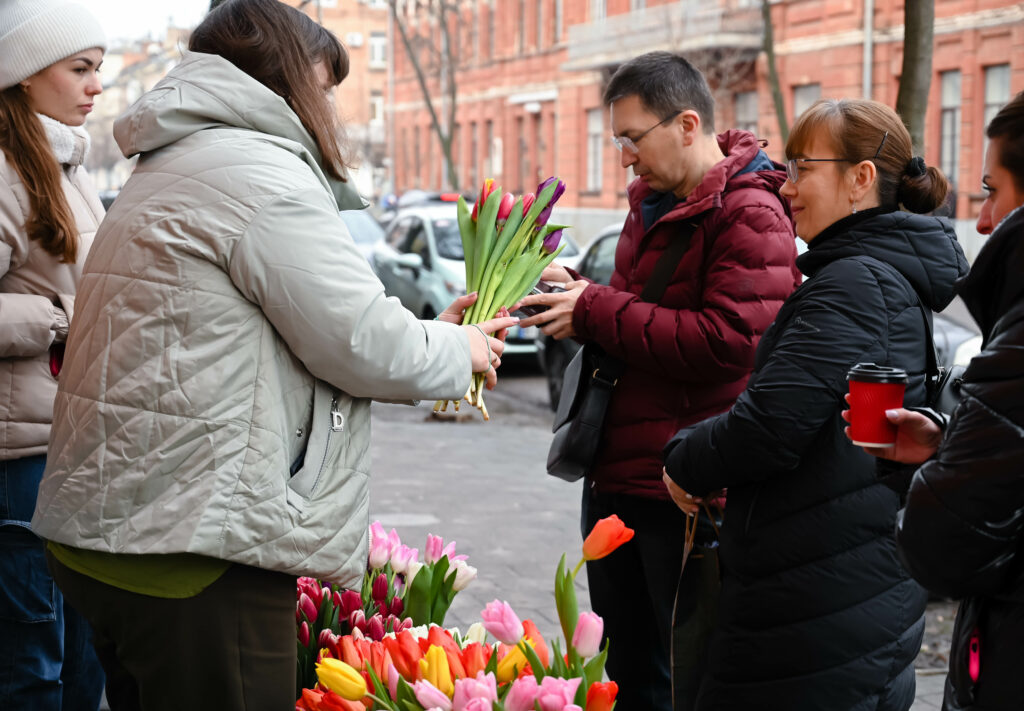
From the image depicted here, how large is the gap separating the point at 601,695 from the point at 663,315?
117 cm

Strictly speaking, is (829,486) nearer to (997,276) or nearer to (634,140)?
(997,276)

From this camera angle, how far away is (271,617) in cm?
229

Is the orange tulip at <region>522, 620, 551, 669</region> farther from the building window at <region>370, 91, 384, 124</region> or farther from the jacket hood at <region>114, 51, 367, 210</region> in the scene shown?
the building window at <region>370, 91, 384, 124</region>

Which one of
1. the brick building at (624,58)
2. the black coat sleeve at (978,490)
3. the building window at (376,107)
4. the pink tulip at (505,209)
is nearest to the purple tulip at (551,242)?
the pink tulip at (505,209)

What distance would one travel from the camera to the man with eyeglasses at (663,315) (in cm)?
319

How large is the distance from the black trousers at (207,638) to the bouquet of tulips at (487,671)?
0.18m

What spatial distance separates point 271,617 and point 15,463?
112 centimetres

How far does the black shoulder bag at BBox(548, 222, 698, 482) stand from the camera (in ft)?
10.9

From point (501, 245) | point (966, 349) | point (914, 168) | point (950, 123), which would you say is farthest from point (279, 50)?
point (950, 123)

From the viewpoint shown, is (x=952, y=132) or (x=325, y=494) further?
(x=952, y=132)

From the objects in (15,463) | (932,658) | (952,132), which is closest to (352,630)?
(15,463)

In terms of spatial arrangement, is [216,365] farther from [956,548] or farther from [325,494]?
[956,548]

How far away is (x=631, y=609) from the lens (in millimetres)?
3434

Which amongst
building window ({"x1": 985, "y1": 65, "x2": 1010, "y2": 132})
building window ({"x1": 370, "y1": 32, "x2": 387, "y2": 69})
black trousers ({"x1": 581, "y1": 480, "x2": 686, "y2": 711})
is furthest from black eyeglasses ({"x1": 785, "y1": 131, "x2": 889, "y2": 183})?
building window ({"x1": 370, "y1": 32, "x2": 387, "y2": 69})
